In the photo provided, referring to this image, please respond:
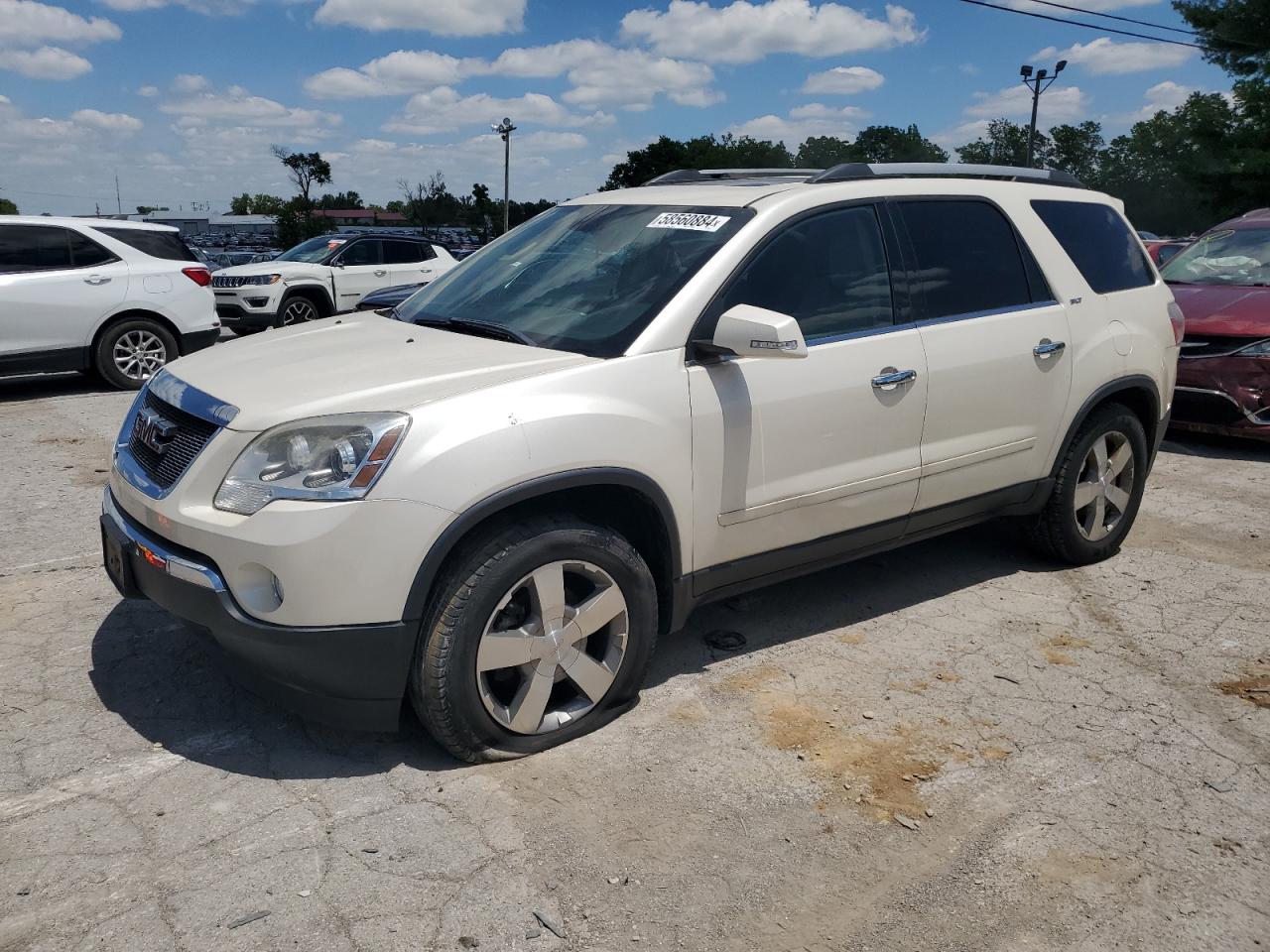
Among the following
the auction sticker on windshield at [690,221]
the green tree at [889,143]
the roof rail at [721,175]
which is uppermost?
the green tree at [889,143]

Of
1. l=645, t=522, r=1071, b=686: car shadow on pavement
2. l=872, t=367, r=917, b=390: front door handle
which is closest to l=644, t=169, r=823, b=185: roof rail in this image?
l=872, t=367, r=917, b=390: front door handle

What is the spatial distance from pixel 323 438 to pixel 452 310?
129cm

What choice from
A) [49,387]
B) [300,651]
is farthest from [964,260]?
[49,387]

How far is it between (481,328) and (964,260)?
2.05 m

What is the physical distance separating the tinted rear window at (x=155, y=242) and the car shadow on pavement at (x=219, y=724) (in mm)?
7521

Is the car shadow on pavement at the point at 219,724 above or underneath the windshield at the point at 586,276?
underneath

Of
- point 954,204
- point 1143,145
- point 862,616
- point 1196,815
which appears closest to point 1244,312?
point 954,204

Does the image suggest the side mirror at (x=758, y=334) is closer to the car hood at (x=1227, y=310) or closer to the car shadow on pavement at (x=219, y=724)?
the car shadow on pavement at (x=219, y=724)

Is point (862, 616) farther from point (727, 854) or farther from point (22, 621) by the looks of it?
point (22, 621)

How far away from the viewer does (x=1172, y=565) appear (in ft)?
17.7

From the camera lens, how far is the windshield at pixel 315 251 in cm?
1592

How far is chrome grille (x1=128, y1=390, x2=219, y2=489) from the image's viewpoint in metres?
3.22

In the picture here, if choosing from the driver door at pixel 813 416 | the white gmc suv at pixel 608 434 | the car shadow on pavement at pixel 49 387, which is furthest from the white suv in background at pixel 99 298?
the driver door at pixel 813 416

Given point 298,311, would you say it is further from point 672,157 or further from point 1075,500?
point 672,157
